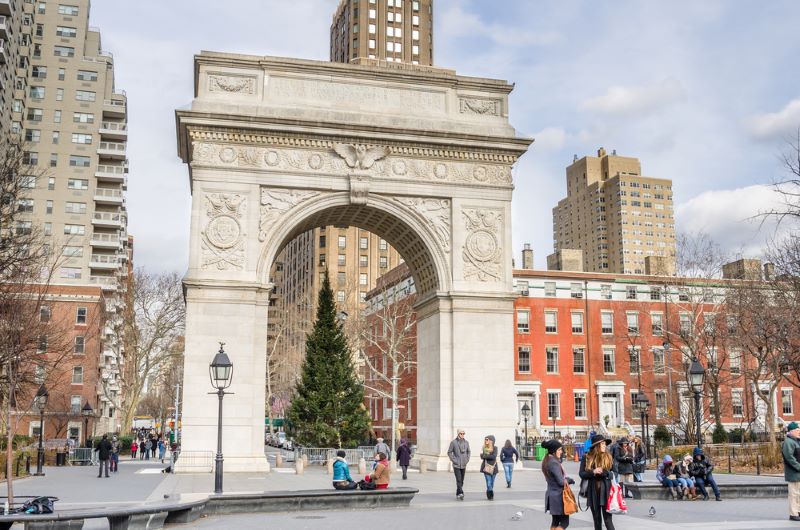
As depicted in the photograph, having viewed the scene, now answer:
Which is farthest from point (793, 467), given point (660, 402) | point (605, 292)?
point (660, 402)

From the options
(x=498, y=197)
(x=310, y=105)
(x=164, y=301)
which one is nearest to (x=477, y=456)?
(x=498, y=197)

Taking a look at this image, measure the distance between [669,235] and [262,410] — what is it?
157959mm

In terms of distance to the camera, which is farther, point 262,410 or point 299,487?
point 262,410

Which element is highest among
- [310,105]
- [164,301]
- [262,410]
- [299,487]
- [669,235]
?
[669,235]

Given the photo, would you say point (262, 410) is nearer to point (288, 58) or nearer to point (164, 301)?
point (288, 58)

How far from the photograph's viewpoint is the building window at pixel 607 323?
59656mm

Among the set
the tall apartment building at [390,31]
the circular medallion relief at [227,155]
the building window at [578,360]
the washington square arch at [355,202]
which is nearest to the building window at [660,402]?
the building window at [578,360]

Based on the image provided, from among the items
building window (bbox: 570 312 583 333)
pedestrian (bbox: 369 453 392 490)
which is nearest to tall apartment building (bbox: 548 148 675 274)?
building window (bbox: 570 312 583 333)

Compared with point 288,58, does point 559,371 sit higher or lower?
lower

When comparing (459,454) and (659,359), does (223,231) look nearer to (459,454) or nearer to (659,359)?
(459,454)

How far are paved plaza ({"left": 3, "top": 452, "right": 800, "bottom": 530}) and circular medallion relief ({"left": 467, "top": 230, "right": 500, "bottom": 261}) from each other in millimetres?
8868

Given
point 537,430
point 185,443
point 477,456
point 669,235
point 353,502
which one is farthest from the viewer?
point 669,235

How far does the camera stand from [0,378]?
928 inches

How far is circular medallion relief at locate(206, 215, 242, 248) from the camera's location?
29.8 m
